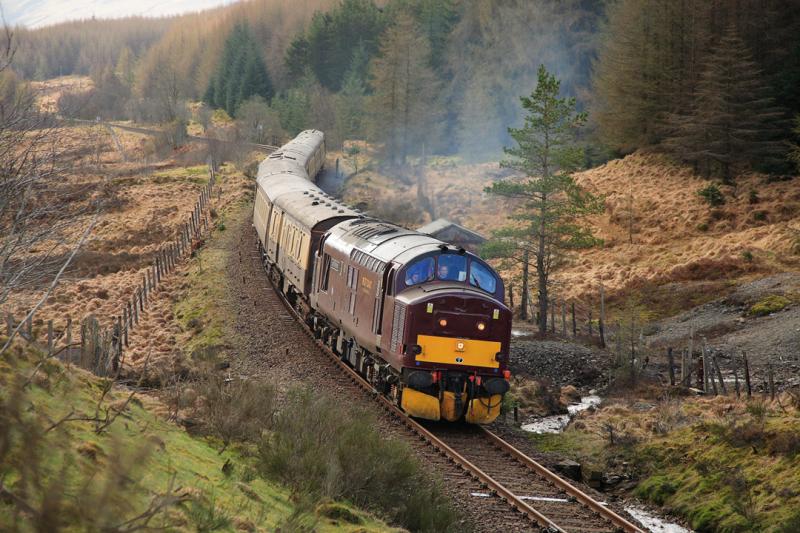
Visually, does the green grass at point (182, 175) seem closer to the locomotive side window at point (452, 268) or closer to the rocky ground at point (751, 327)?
the rocky ground at point (751, 327)

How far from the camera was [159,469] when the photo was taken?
9.55m

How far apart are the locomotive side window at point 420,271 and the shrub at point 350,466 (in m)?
4.30

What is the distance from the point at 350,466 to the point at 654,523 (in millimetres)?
4789

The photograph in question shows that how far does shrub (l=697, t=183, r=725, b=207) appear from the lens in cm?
4591

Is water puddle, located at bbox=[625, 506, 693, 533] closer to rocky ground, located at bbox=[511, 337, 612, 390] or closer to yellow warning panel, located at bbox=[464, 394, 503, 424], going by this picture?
yellow warning panel, located at bbox=[464, 394, 503, 424]

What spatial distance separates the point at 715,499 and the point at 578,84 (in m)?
71.9

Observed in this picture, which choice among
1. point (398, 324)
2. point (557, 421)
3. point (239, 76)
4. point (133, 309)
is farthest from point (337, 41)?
point (398, 324)

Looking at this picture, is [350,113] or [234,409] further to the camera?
[350,113]

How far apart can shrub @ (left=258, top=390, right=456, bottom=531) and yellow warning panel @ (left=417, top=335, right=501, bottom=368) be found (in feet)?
11.2

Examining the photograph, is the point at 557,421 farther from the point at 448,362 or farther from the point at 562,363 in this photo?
the point at 562,363

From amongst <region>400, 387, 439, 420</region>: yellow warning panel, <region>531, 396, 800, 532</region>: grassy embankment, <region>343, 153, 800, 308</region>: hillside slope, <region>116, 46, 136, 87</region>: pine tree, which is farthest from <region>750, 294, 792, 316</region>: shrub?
<region>116, 46, 136, 87</region>: pine tree

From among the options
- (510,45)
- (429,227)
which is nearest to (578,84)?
(510,45)

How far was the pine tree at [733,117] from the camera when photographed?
148 ft

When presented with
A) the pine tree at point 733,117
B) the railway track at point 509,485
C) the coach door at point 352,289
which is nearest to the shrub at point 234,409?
the railway track at point 509,485
